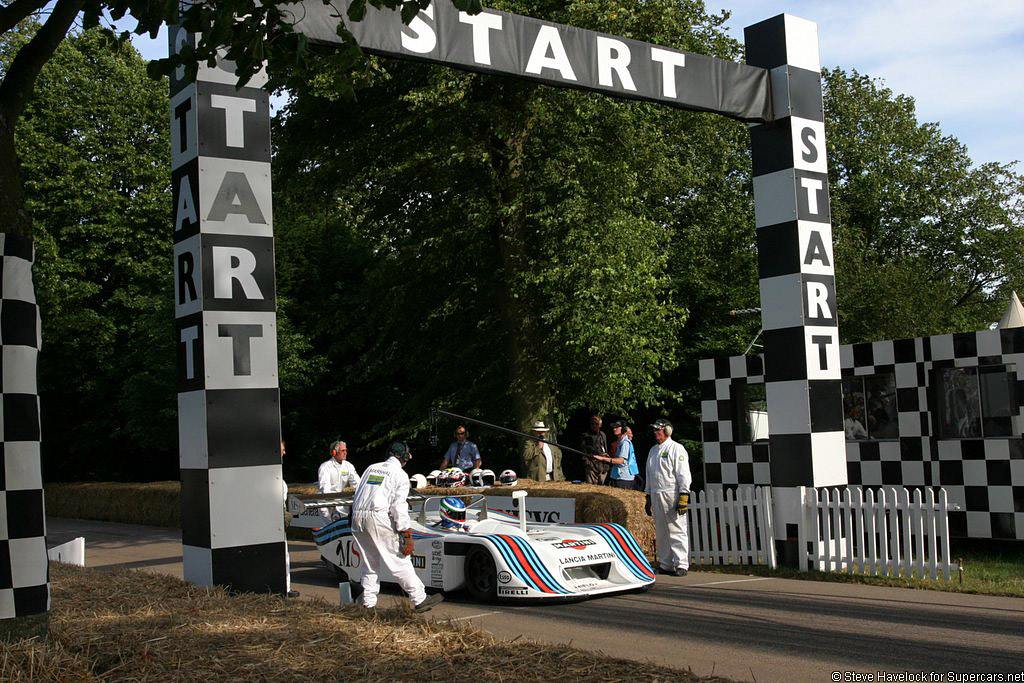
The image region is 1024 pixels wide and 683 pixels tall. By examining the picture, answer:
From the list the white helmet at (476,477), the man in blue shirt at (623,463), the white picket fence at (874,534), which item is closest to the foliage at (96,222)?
the white helmet at (476,477)

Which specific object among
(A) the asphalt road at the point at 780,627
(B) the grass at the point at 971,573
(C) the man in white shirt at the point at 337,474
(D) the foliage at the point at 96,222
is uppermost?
(D) the foliage at the point at 96,222

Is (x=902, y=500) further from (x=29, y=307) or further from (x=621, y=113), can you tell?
(x=621, y=113)

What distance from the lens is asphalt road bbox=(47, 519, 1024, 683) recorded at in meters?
7.14

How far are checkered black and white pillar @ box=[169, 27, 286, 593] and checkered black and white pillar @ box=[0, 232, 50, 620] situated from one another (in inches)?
123

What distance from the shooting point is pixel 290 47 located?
249 inches

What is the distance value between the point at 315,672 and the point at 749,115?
9806 millimetres

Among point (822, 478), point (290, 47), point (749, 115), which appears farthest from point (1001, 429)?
point (290, 47)

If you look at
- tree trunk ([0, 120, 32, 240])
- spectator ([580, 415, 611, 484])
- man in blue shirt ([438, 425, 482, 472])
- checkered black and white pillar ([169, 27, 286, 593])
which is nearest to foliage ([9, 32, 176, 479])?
man in blue shirt ([438, 425, 482, 472])

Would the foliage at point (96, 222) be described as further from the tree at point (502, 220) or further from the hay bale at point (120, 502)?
the tree at point (502, 220)

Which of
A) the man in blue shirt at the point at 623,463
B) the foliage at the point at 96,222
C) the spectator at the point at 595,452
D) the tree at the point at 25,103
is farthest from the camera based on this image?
the foliage at the point at 96,222

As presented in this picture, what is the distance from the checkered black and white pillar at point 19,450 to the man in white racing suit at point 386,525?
168 inches

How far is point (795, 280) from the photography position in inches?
501

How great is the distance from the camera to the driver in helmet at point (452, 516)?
1129 centimetres

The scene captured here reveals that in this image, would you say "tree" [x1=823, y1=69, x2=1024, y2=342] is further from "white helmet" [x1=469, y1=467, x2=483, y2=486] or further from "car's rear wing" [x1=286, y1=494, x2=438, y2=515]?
"car's rear wing" [x1=286, y1=494, x2=438, y2=515]
